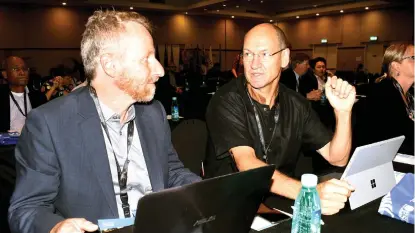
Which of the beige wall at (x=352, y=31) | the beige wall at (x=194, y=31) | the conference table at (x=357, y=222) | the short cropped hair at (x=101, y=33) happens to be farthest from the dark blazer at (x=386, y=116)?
the beige wall at (x=352, y=31)

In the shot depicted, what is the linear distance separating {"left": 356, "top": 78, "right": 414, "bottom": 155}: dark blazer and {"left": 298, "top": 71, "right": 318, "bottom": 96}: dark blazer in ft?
10.2

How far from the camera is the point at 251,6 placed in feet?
51.3

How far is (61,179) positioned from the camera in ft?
4.40

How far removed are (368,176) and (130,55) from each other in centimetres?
112

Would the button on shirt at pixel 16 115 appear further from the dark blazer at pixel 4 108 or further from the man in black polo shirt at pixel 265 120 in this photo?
the man in black polo shirt at pixel 265 120

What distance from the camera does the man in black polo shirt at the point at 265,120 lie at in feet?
5.88

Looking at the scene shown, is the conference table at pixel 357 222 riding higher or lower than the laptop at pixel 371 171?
lower

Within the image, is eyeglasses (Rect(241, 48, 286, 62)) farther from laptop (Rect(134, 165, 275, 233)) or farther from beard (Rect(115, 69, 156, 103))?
laptop (Rect(134, 165, 275, 233))

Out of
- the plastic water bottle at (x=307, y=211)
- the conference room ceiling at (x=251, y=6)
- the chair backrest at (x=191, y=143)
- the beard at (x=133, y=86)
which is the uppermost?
the conference room ceiling at (x=251, y=6)

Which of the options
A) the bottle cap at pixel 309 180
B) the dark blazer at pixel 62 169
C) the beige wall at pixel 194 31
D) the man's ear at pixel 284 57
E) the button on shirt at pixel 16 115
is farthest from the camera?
the beige wall at pixel 194 31

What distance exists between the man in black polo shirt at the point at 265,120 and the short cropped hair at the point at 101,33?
64 cm

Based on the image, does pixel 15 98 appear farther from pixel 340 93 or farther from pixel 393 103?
pixel 393 103

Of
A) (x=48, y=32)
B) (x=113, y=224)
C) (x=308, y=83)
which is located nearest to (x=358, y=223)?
(x=113, y=224)

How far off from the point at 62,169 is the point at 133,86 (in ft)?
1.46
